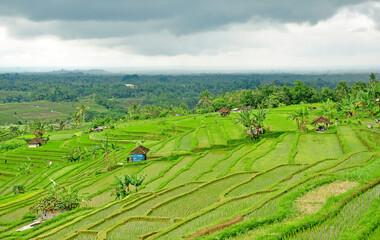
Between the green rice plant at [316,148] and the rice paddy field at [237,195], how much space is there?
0.08m

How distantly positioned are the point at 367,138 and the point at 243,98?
61.4m

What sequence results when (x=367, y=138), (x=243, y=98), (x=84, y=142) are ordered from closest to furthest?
(x=367, y=138) → (x=84, y=142) → (x=243, y=98)

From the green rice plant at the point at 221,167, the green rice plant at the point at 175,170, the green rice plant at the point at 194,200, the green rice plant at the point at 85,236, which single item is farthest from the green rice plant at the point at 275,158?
the green rice plant at the point at 85,236

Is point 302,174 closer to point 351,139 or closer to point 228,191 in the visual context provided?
point 228,191

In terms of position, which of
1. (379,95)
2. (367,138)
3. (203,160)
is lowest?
(203,160)

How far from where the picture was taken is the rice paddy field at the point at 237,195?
10.7 meters

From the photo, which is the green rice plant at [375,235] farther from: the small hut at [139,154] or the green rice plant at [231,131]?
the small hut at [139,154]

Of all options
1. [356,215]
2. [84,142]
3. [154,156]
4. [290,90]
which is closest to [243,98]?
[290,90]

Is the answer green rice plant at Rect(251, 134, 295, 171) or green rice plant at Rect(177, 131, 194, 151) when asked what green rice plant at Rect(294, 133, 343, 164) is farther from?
green rice plant at Rect(177, 131, 194, 151)

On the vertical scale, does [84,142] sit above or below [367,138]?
below

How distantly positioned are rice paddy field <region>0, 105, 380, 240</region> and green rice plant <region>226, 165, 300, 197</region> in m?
0.06

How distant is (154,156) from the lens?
111 feet

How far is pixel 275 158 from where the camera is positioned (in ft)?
80.6

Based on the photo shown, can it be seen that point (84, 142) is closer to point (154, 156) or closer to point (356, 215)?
point (154, 156)
